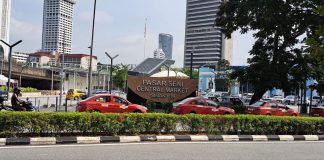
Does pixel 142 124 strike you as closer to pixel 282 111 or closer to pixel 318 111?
pixel 282 111

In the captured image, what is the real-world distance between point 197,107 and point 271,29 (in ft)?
36.9

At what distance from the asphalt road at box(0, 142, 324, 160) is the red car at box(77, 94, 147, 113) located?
8.91 metres

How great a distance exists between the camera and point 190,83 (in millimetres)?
29078

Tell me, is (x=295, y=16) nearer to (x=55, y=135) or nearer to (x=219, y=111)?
(x=219, y=111)

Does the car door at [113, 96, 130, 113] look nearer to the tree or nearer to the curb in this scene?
the curb

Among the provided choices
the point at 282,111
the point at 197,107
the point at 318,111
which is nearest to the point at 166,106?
the point at 197,107

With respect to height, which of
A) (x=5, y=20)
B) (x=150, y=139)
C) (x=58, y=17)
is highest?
(x=5, y=20)

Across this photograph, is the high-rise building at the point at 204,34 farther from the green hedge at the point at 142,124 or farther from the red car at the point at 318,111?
the green hedge at the point at 142,124

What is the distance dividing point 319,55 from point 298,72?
2273cm

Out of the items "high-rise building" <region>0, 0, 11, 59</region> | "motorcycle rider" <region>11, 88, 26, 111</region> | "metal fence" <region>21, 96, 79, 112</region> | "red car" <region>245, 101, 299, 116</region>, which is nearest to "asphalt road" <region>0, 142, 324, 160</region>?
"motorcycle rider" <region>11, 88, 26, 111</region>

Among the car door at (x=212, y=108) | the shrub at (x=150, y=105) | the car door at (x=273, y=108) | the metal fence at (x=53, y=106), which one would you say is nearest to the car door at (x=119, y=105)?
the metal fence at (x=53, y=106)

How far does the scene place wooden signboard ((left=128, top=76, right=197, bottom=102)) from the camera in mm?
28406

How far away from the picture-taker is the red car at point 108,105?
22.0m

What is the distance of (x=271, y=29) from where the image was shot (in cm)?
3203
